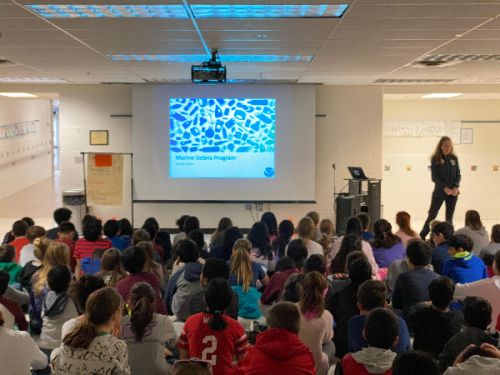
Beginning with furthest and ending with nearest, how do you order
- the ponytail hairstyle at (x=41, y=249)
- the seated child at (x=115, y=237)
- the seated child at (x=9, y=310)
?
the seated child at (x=115, y=237)
the ponytail hairstyle at (x=41, y=249)
the seated child at (x=9, y=310)

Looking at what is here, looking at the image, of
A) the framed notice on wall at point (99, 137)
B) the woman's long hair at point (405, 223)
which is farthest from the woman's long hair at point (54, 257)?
the framed notice on wall at point (99, 137)

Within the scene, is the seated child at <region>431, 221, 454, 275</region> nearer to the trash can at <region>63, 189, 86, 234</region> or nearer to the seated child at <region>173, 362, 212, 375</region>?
the seated child at <region>173, 362, 212, 375</region>

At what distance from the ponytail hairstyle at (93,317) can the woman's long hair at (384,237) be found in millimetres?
3272

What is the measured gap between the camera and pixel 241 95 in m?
10.5

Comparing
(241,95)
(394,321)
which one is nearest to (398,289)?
(394,321)

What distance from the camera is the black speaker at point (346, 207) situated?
31.3ft

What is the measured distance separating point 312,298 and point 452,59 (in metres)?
4.82

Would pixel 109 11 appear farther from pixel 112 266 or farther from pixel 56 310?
pixel 56 310

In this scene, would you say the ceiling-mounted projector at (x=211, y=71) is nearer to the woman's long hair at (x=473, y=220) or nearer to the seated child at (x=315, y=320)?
the woman's long hair at (x=473, y=220)

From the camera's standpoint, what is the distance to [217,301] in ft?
10.6

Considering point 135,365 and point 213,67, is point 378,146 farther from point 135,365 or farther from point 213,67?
point 135,365

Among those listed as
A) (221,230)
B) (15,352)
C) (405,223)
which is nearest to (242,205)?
(221,230)

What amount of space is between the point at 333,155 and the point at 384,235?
518 cm

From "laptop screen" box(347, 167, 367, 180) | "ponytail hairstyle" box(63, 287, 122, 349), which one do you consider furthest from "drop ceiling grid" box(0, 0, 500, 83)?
"ponytail hairstyle" box(63, 287, 122, 349)
